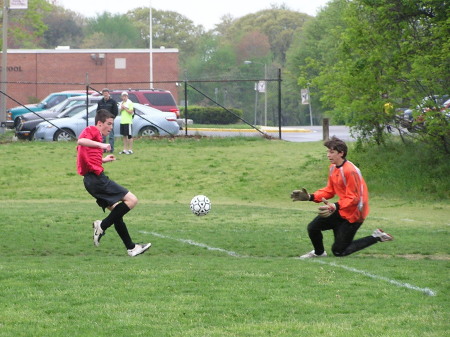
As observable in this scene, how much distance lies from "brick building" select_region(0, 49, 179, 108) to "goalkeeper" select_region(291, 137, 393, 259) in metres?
53.8

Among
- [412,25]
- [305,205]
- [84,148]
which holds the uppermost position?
[412,25]

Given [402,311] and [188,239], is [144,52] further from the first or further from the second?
[402,311]

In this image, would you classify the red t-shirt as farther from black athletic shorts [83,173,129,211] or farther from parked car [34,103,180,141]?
parked car [34,103,180,141]

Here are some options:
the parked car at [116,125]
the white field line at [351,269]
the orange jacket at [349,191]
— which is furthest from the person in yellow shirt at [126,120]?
the orange jacket at [349,191]

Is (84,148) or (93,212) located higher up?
(84,148)

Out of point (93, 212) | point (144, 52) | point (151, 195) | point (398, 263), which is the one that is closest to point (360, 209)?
point (398, 263)

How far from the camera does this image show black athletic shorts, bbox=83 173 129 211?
11.2 metres

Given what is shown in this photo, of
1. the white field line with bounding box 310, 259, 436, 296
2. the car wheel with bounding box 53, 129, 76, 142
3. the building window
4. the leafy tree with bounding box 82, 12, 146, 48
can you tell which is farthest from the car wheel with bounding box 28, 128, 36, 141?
the leafy tree with bounding box 82, 12, 146, 48

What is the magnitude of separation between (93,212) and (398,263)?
8.35m

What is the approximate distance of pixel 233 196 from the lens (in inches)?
893

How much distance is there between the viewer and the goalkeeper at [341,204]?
10656 mm

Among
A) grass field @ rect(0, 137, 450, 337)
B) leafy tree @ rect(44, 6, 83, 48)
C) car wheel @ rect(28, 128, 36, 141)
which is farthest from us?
leafy tree @ rect(44, 6, 83, 48)

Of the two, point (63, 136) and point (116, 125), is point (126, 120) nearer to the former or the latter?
point (116, 125)

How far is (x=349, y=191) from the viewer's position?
1071 cm
